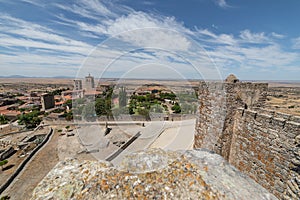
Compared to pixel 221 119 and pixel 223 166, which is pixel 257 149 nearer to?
pixel 221 119

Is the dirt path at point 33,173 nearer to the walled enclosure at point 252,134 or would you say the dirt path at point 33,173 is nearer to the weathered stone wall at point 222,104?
the weathered stone wall at point 222,104

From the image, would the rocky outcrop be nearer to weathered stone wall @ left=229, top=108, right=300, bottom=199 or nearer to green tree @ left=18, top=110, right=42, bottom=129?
weathered stone wall @ left=229, top=108, right=300, bottom=199

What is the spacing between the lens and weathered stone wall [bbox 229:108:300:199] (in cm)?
313

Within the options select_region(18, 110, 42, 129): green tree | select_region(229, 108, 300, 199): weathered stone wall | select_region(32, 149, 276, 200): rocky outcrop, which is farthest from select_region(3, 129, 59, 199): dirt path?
select_region(18, 110, 42, 129): green tree

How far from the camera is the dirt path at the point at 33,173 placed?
9741 mm

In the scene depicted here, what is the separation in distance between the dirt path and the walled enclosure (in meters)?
11.3

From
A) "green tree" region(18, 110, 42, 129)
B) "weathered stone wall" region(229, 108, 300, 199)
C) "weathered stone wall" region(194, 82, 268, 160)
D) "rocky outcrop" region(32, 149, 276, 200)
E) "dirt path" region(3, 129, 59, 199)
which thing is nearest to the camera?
"rocky outcrop" region(32, 149, 276, 200)

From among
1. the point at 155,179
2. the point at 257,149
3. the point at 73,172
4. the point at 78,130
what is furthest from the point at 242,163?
the point at 78,130

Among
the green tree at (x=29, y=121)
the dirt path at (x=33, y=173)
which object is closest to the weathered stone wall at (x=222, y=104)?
the dirt path at (x=33, y=173)

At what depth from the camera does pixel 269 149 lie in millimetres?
3643

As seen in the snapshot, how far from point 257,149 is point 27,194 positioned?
12522mm

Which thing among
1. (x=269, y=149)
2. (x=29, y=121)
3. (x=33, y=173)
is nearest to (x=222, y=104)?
(x=269, y=149)

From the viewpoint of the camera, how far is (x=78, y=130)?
890 inches

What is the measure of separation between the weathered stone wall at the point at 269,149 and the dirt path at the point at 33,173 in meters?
11.7
